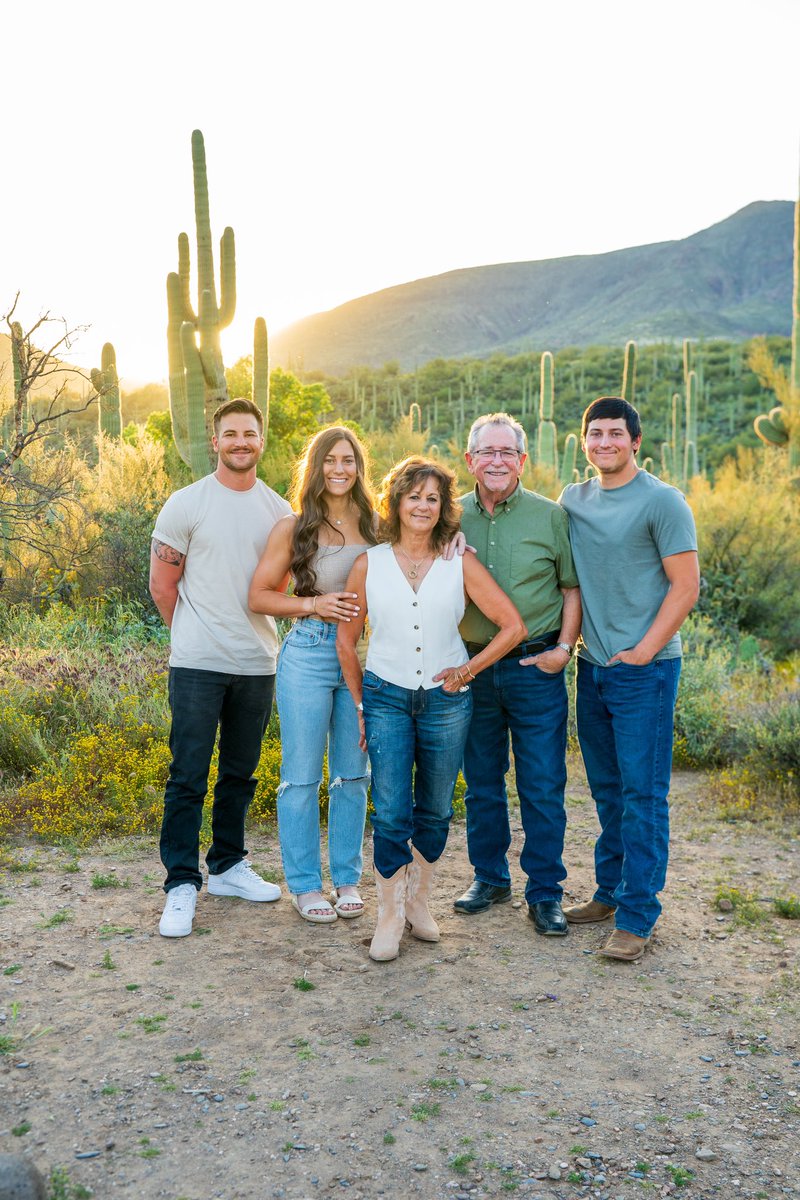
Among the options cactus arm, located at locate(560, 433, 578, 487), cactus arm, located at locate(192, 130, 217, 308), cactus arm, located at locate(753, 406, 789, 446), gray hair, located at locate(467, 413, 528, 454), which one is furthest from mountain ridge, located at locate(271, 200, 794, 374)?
gray hair, located at locate(467, 413, 528, 454)

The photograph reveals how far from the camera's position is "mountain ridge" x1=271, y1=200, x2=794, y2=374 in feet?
385

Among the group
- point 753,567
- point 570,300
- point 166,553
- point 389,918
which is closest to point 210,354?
point 753,567

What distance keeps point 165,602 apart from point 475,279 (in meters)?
159

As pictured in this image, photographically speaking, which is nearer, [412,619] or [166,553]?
[412,619]

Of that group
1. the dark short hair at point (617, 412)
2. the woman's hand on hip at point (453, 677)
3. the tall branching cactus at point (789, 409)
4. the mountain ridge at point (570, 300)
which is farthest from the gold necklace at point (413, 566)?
the mountain ridge at point (570, 300)

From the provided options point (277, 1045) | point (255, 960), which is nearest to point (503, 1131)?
point (277, 1045)

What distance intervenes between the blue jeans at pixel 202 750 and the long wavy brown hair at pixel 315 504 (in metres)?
0.55

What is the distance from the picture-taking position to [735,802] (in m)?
6.57

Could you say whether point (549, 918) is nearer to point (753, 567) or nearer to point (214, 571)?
point (214, 571)

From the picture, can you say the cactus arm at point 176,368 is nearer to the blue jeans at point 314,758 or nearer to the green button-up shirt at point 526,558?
the blue jeans at point 314,758

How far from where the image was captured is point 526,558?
13.1 ft

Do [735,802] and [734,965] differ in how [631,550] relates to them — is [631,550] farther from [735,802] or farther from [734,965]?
[735,802]

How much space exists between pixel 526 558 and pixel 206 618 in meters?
1.33

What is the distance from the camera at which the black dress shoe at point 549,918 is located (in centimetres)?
423
